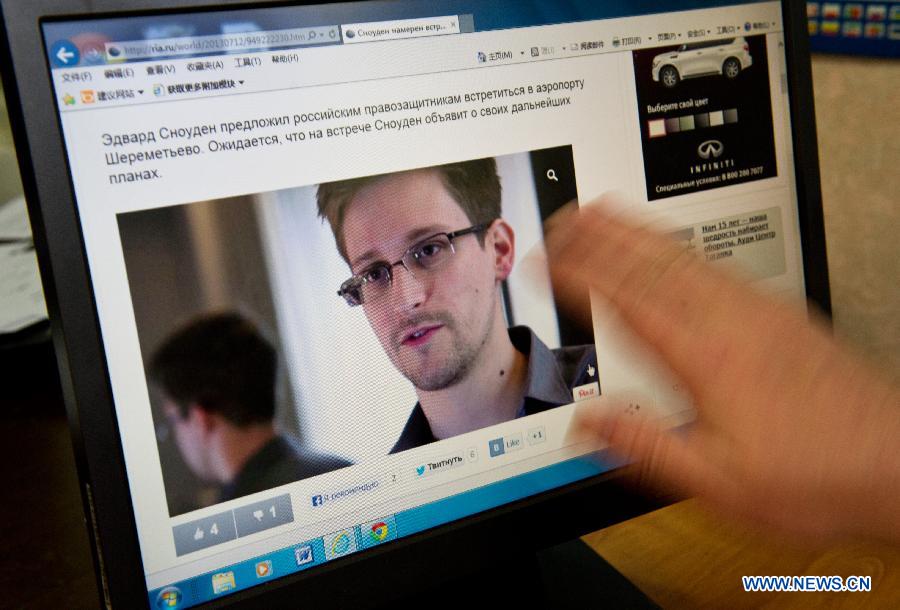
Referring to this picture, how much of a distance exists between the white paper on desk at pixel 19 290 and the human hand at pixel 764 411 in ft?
2.80

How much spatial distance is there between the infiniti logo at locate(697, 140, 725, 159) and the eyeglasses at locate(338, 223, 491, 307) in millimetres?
174

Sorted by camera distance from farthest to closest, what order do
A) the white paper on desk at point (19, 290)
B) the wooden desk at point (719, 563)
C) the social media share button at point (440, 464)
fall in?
the white paper on desk at point (19, 290)
the wooden desk at point (719, 563)
the social media share button at point (440, 464)

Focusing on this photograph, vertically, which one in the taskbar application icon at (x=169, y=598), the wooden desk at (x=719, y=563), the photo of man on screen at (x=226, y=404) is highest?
the photo of man on screen at (x=226, y=404)

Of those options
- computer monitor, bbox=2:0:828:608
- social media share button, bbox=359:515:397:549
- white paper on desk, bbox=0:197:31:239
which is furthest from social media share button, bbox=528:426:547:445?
white paper on desk, bbox=0:197:31:239

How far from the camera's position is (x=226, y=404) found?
0.42 meters

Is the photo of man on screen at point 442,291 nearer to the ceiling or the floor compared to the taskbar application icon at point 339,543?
nearer to the ceiling

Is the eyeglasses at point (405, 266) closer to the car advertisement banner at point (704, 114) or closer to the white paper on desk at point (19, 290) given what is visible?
the car advertisement banner at point (704, 114)

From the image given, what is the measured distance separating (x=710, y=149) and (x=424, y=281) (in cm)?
23

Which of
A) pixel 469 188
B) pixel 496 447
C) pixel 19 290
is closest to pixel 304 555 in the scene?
pixel 496 447

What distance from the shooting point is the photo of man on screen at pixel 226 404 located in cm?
40

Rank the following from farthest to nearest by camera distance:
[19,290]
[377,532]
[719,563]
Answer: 1. [19,290]
2. [719,563]
3. [377,532]

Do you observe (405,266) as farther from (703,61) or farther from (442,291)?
(703,61)

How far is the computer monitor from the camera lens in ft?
1.27

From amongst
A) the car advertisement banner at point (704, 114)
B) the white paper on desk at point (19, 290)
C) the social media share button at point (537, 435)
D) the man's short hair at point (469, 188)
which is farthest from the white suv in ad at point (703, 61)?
the white paper on desk at point (19, 290)
